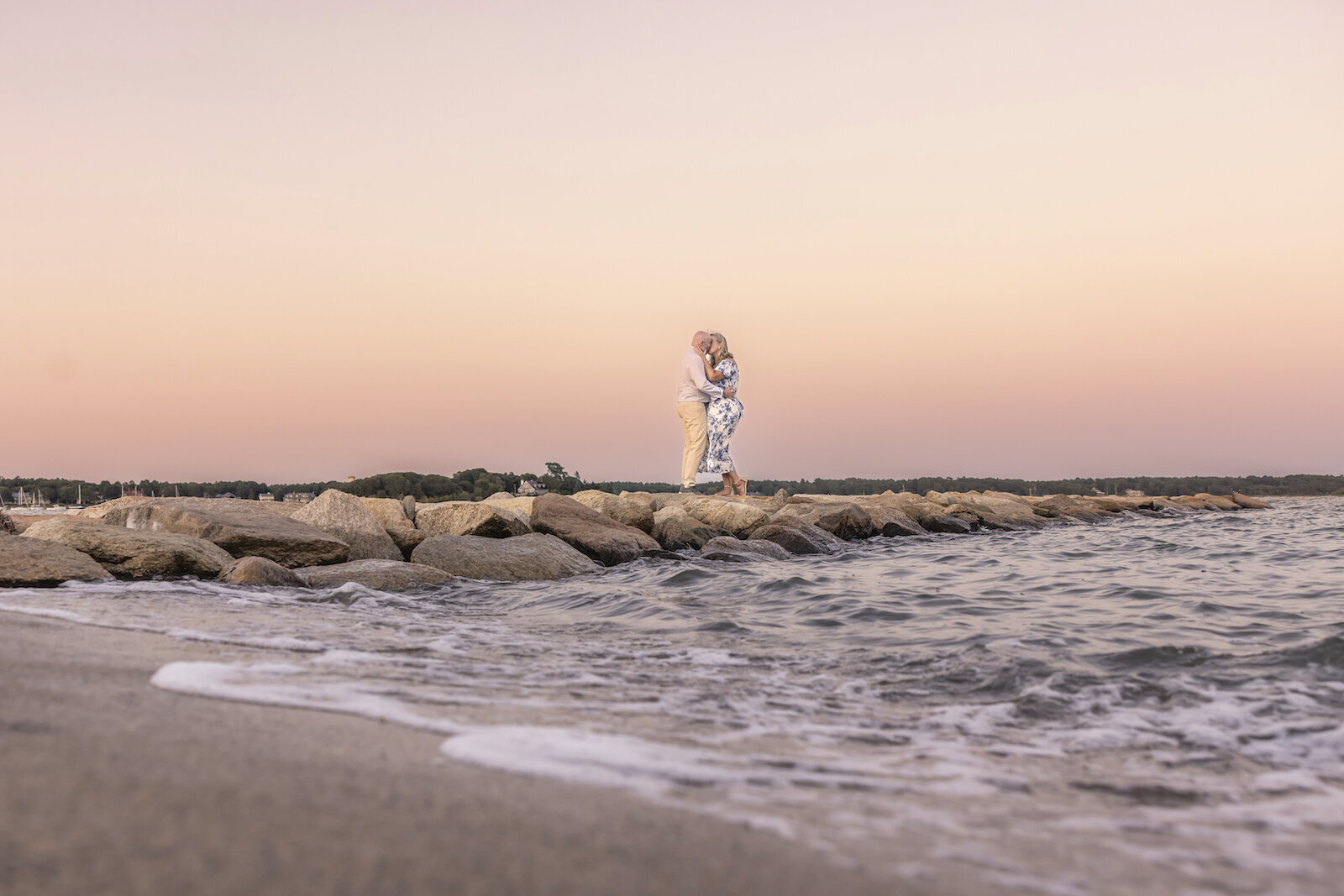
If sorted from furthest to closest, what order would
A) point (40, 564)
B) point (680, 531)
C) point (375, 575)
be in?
point (680, 531)
point (375, 575)
point (40, 564)

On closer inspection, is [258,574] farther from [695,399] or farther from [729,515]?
[695,399]

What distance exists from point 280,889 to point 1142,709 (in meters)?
2.68

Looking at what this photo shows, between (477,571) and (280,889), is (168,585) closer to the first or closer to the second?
(477,571)

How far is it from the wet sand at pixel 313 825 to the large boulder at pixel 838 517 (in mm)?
9586

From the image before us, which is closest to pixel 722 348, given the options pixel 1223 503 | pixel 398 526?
pixel 398 526

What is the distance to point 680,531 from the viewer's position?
10.4 metres

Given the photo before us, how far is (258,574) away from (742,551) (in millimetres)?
4815

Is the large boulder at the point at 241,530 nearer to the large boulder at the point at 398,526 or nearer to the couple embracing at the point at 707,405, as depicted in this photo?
the large boulder at the point at 398,526

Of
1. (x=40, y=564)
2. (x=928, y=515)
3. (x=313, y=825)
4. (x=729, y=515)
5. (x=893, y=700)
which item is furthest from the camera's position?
(x=928, y=515)

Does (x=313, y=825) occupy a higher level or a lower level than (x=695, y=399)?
lower

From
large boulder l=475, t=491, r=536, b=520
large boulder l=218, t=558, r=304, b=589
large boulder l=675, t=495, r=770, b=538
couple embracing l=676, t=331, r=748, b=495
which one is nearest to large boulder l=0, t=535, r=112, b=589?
large boulder l=218, t=558, r=304, b=589

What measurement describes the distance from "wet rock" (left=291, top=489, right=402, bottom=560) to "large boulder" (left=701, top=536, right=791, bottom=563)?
3.34m

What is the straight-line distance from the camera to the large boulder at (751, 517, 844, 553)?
9.76m

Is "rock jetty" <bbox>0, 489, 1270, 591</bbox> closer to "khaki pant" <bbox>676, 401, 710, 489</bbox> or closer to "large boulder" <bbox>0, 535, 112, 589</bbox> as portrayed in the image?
"large boulder" <bbox>0, 535, 112, 589</bbox>
